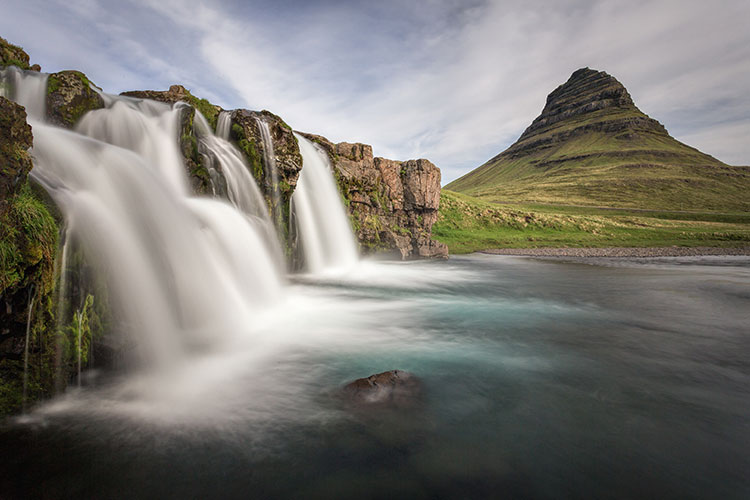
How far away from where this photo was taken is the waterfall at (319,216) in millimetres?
22219

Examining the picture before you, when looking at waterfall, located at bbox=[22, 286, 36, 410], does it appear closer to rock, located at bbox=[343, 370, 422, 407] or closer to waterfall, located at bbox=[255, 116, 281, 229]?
rock, located at bbox=[343, 370, 422, 407]

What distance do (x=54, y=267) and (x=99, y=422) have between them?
252 centimetres

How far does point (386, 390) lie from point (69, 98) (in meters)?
15.4

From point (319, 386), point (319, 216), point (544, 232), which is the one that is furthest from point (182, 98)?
point (544, 232)

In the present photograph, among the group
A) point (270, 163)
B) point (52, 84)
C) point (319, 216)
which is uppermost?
point (52, 84)

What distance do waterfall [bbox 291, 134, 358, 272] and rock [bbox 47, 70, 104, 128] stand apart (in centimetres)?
1081

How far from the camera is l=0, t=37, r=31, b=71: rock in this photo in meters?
12.7

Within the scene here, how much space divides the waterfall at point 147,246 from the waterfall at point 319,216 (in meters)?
10.1

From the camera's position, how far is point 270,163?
57.8 feet

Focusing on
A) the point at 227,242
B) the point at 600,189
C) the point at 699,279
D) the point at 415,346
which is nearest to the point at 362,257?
the point at 227,242

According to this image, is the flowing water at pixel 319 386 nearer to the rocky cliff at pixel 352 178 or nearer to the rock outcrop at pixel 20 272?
the rock outcrop at pixel 20 272

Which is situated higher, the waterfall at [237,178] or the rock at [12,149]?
the waterfall at [237,178]

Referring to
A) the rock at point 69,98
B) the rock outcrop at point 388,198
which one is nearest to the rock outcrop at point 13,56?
the rock at point 69,98

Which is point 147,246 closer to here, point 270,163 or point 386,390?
point 386,390
